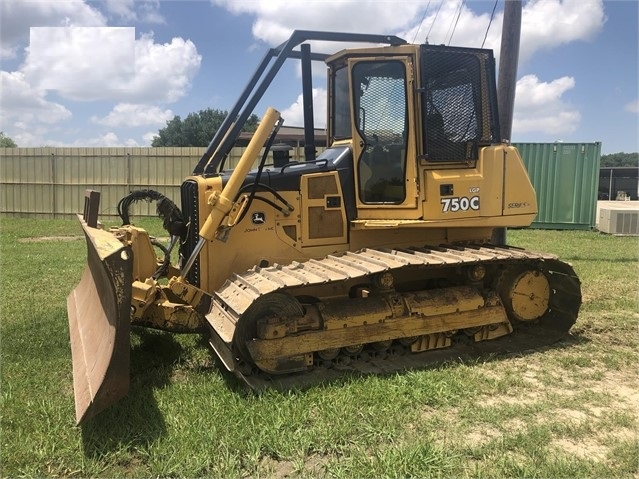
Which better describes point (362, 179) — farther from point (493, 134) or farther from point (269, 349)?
point (269, 349)

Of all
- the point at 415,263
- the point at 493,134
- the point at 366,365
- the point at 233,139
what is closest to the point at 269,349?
the point at 366,365

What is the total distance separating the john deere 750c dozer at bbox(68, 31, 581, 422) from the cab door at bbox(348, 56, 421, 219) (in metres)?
0.01

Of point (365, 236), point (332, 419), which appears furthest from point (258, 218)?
point (332, 419)

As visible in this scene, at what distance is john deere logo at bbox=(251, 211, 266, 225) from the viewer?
17.0 feet

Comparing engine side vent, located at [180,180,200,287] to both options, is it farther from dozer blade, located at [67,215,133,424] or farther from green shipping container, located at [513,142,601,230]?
green shipping container, located at [513,142,601,230]

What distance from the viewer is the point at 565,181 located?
54.0 feet

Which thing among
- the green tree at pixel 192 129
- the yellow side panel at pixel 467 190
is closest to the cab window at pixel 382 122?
the yellow side panel at pixel 467 190

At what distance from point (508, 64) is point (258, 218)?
447cm

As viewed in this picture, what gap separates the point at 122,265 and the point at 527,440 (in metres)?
2.81

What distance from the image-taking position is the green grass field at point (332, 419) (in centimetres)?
319

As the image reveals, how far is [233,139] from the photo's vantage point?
567cm

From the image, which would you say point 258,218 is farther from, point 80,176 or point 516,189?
point 80,176

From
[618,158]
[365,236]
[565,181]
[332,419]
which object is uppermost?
[618,158]

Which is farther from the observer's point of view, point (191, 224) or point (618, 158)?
point (618, 158)
